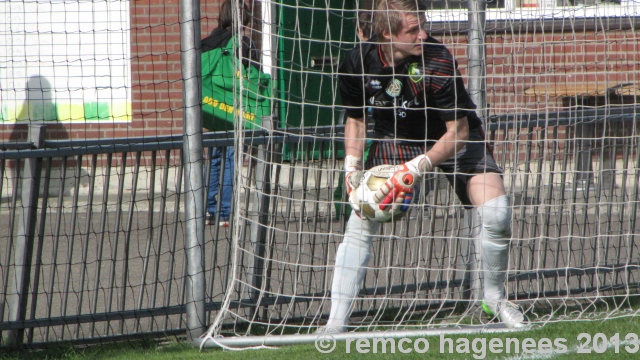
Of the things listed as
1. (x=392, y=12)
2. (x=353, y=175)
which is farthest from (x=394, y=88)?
(x=353, y=175)

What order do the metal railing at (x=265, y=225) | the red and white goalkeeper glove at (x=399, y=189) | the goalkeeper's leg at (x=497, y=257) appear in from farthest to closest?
the metal railing at (x=265, y=225) < the goalkeeper's leg at (x=497, y=257) < the red and white goalkeeper glove at (x=399, y=189)

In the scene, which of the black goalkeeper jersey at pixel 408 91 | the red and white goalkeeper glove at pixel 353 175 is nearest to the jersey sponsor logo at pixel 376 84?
the black goalkeeper jersey at pixel 408 91

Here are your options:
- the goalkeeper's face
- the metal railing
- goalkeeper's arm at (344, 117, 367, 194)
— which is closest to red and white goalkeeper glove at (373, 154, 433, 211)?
goalkeeper's arm at (344, 117, 367, 194)

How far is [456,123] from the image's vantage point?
14.6ft

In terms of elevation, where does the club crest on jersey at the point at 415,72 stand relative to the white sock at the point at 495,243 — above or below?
above

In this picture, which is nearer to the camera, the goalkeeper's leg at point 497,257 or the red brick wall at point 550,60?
the goalkeeper's leg at point 497,257

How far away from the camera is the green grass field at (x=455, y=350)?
4148 millimetres

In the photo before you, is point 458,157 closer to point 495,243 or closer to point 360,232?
point 495,243

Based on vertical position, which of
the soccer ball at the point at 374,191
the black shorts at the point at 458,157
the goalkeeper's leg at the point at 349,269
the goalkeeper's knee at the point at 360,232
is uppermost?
the black shorts at the point at 458,157

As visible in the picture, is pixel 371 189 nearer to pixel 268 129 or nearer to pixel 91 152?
pixel 268 129

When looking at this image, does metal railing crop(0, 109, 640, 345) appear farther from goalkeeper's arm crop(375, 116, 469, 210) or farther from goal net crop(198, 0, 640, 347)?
goalkeeper's arm crop(375, 116, 469, 210)

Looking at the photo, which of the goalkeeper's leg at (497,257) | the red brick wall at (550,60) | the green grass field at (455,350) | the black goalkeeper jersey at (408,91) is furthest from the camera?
the red brick wall at (550,60)

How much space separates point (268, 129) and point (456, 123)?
1089 millimetres

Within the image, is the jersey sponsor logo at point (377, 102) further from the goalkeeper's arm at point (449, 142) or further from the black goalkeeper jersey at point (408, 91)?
the goalkeeper's arm at point (449, 142)
